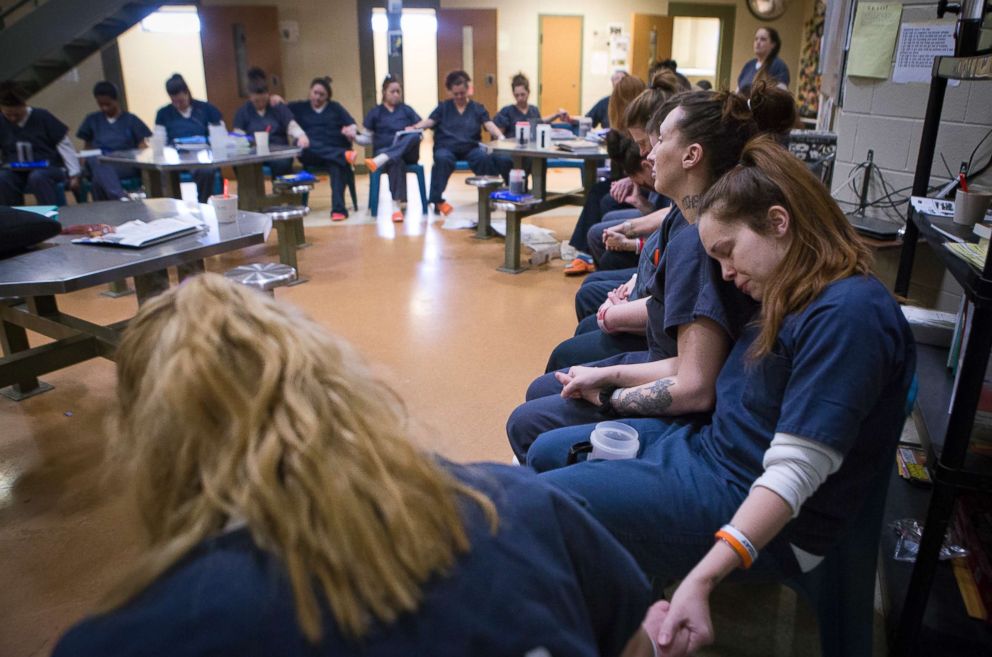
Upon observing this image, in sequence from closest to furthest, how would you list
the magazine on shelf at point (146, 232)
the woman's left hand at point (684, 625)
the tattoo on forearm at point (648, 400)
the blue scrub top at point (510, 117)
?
the woman's left hand at point (684, 625), the tattoo on forearm at point (648, 400), the magazine on shelf at point (146, 232), the blue scrub top at point (510, 117)

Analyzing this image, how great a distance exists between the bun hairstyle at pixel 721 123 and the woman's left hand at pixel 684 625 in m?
1.06

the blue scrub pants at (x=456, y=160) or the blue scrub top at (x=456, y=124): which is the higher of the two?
the blue scrub top at (x=456, y=124)

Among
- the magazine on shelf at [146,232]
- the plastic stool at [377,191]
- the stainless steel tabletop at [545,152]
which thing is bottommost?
the plastic stool at [377,191]

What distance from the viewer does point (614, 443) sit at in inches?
58.1

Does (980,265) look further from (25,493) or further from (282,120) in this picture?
(282,120)

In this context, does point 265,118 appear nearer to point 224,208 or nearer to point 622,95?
point 622,95

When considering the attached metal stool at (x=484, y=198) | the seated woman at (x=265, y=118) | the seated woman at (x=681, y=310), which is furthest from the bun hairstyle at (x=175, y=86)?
the seated woman at (x=681, y=310)

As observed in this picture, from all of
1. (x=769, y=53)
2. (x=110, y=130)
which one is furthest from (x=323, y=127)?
(x=769, y=53)

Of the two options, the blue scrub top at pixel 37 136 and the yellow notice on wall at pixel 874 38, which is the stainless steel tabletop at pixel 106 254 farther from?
the blue scrub top at pixel 37 136

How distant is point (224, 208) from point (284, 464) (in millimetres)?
2365

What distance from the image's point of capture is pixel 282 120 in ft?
22.5

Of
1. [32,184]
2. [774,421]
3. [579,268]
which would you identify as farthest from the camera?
[32,184]

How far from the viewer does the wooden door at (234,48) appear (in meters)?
8.73

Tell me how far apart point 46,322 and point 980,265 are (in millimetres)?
2965
